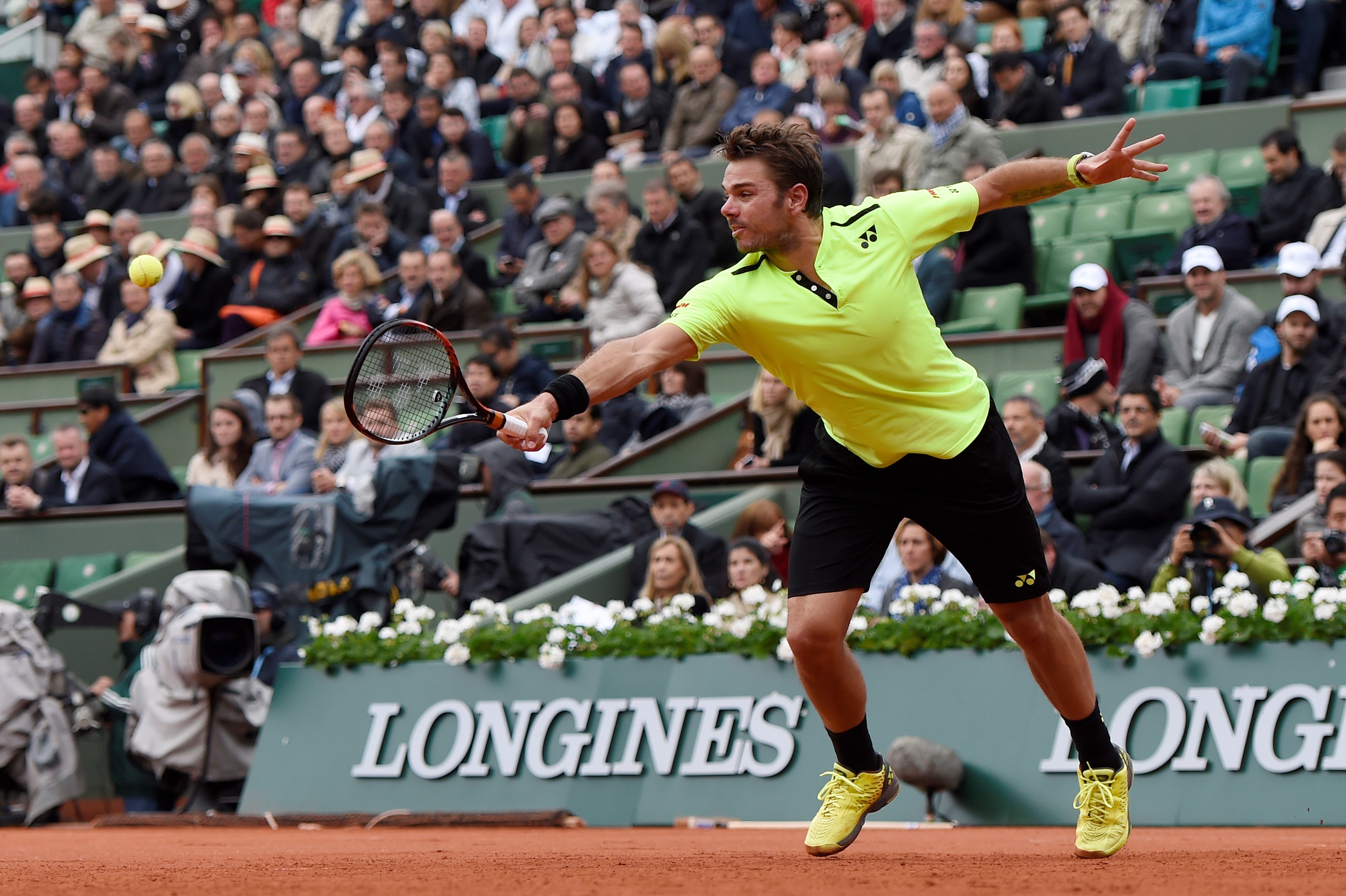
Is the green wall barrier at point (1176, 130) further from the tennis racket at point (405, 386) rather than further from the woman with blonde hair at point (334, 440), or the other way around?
the tennis racket at point (405, 386)

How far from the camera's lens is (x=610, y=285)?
13.1 meters

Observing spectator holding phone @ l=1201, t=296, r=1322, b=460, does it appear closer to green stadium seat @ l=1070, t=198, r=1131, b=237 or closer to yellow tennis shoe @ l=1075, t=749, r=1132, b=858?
green stadium seat @ l=1070, t=198, r=1131, b=237

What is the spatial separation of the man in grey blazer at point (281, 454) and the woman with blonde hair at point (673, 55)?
18.7ft

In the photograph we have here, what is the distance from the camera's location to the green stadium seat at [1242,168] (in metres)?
12.9

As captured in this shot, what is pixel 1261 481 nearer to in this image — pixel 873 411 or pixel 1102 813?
pixel 1102 813

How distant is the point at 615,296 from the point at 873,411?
791cm

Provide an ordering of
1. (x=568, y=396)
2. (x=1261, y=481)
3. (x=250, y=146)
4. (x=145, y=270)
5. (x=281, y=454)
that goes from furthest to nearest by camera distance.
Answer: (x=250, y=146)
(x=281, y=454)
(x=1261, y=481)
(x=145, y=270)
(x=568, y=396)

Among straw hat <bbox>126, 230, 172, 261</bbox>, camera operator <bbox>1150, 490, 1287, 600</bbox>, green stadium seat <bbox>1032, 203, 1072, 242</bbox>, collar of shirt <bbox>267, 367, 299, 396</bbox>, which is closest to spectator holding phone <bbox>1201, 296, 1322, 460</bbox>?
camera operator <bbox>1150, 490, 1287, 600</bbox>

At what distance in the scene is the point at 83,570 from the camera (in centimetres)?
1234

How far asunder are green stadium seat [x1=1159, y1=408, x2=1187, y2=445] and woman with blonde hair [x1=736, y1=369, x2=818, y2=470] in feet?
6.71

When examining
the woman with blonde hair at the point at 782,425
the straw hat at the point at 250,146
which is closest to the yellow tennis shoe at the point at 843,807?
the woman with blonde hair at the point at 782,425

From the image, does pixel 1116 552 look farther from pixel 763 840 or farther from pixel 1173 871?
pixel 1173 871

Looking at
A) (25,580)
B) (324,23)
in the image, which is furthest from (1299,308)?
(324,23)

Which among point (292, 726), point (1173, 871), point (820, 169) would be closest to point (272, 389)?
point (292, 726)
